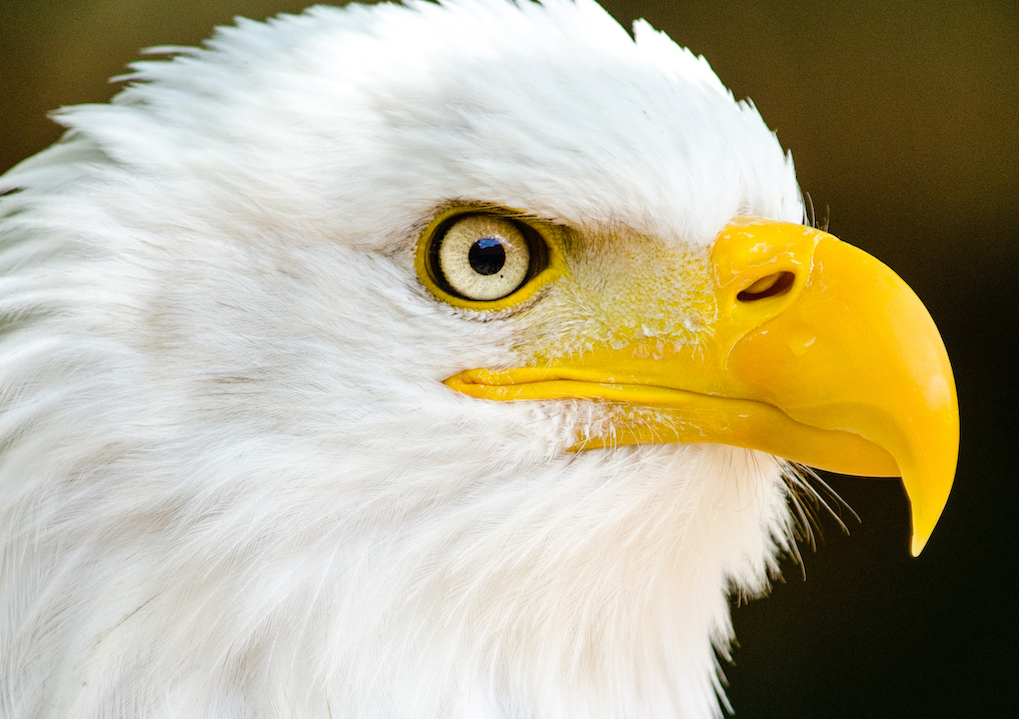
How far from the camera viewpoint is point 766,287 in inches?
45.9

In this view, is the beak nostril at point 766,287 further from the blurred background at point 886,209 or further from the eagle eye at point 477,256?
the blurred background at point 886,209

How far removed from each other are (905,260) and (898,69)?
0.64 meters

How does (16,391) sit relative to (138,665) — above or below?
above

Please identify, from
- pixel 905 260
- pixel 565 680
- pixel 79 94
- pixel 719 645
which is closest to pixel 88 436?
pixel 565 680

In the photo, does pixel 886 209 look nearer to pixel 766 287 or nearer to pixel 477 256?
pixel 766 287

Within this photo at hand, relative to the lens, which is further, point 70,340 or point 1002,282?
point 1002,282

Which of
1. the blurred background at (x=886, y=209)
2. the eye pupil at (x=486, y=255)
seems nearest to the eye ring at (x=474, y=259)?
the eye pupil at (x=486, y=255)

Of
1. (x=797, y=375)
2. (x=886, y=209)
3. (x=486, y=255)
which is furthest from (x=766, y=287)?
(x=886, y=209)

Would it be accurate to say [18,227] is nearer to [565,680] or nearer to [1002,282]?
[565,680]

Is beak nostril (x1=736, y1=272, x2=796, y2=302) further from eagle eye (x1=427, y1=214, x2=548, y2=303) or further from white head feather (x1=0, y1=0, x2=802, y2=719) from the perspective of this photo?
eagle eye (x1=427, y1=214, x2=548, y2=303)

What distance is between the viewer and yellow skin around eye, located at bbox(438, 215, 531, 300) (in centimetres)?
113

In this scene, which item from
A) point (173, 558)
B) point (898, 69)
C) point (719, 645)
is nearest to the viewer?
point (173, 558)

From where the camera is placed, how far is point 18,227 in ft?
3.95

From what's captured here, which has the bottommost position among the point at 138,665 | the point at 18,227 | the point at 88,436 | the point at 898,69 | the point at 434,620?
the point at 138,665
